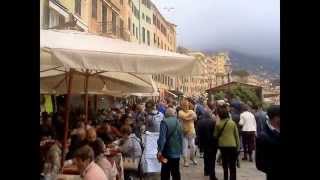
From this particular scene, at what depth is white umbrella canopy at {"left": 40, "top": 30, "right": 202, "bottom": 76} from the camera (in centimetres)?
519

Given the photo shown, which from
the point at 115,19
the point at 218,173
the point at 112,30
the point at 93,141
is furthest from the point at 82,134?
the point at 115,19

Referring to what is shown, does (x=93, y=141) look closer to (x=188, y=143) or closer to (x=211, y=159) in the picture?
(x=211, y=159)

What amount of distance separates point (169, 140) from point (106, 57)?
257 cm

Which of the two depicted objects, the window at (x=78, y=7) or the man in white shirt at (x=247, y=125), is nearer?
the man in white shirt at (x=247, y=125)

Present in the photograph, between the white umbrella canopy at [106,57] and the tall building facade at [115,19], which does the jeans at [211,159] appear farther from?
the white umbrella canopy at [106,57]

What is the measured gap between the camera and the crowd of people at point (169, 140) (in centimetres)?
468

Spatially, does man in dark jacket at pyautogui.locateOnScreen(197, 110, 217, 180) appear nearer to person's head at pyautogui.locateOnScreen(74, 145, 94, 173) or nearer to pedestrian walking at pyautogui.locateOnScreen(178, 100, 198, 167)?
pedestrian walking at pyautogui.locateOnScreen(178, 100, 198, 167)

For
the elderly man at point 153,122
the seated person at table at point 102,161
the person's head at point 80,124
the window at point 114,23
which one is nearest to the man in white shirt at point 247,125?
the elderly man at point 153,122

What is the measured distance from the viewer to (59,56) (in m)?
5.16

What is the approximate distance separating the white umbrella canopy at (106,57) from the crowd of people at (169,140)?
875 millimetres

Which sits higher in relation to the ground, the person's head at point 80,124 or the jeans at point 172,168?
the person's head at point 80,124

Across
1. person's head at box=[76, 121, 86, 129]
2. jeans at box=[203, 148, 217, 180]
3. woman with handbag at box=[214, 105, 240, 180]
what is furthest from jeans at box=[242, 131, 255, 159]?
person's head at box=[76, 121, 86, 129]

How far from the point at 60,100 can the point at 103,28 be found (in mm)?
14312
